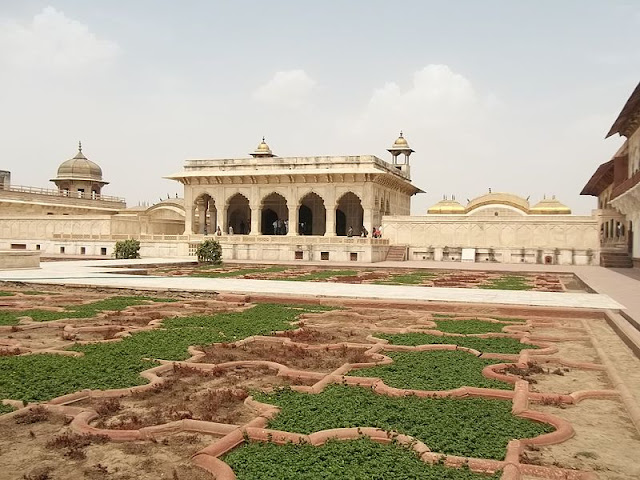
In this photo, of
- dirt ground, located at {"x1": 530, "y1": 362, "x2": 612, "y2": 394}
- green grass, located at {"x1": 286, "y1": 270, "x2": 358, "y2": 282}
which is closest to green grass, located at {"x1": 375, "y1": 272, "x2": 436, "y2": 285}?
green grass, located at {"x1": 286, "y1": 270, "x2": 358, "y2": 282}

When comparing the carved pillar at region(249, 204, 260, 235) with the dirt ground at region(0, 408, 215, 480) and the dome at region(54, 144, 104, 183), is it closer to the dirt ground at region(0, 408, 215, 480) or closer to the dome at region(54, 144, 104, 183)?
the dome at region(54, 144, 104, 183)

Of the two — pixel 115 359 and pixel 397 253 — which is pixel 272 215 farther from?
pixel 115 359

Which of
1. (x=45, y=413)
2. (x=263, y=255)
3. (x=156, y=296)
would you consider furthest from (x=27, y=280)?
(x=263, y=255)

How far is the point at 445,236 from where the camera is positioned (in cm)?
2875

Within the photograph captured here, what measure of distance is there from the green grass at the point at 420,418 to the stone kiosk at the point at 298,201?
72.6ft

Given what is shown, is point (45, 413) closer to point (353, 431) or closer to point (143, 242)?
point (353, 431)

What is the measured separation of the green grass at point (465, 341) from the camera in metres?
5.91

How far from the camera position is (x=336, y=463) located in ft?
9.38

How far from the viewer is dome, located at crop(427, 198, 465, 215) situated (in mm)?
34688

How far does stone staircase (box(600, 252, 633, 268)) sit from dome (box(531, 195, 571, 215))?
880 cm

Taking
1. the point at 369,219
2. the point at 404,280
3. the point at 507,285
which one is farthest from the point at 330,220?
the point at 507,285

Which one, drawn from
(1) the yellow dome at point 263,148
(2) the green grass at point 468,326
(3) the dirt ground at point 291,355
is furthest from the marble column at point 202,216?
(3) the dirt ground at point 291,355

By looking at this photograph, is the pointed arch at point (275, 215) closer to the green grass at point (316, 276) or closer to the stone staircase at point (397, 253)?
the stone staircase at point (397, 253)

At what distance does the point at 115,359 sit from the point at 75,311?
346 cm
